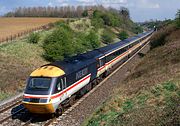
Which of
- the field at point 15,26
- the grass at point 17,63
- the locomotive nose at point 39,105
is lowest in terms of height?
the grass at point 17,63

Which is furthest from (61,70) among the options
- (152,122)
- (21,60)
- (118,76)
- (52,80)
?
(21,60)

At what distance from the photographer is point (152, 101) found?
15.6 meters

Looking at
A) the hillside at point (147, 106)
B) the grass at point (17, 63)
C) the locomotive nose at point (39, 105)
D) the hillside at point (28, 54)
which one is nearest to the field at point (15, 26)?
the hillside at point (28, 54)

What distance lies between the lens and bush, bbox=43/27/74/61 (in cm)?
4331

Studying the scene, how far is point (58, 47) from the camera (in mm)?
43406

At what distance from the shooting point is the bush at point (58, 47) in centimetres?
4331

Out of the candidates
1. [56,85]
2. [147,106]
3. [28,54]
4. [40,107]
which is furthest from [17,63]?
[147,106]

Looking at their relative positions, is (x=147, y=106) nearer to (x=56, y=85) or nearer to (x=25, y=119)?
(x=56, y=85)

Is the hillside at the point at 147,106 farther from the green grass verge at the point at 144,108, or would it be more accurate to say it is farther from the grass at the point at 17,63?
the grass at the point at 17,63

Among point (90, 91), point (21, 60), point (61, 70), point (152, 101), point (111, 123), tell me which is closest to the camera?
point (111, 123)

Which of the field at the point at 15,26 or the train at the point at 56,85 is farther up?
the train at the point at 56,85

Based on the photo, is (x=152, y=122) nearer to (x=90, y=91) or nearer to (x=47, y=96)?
(x=47, y=96)

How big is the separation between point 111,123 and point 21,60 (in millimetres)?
26381

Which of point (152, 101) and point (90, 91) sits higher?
point (152, 101)
